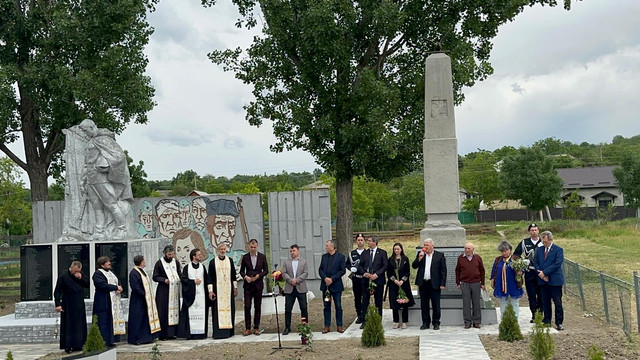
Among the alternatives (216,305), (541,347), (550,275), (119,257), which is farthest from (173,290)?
(541,347)

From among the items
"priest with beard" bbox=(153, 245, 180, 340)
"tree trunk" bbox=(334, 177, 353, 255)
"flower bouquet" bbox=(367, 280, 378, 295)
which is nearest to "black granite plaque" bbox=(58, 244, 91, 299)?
"priest with beard" bbox=(153, 245, 180, 340)

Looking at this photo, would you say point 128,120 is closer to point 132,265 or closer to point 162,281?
point 132,265

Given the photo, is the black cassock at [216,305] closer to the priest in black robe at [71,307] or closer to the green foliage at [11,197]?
the priest in black robe at [71,307]

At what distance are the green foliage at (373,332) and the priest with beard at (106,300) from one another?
14.4ft

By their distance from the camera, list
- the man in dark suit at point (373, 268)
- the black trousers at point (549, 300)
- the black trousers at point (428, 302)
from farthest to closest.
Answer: the man in dark suit at point (373, 268)
the black trousers at point (428, 302)
the black trousers at point (549, 300)

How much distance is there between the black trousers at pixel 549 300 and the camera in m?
11.2

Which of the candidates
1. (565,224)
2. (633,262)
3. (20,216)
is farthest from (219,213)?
(20,216)

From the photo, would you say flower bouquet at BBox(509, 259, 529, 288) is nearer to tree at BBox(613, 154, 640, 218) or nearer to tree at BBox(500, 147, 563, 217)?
tree at BBox(500, 147, 563, 217)

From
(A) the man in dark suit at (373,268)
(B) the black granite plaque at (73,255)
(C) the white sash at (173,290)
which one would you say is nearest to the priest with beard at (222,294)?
(C) the white sash at (173,290)

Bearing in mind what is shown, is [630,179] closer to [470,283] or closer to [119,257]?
[470,283]

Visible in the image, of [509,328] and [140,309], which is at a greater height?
[140,309]

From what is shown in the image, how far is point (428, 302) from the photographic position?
11867mm

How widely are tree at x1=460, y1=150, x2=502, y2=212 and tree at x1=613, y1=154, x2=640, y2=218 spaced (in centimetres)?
1280

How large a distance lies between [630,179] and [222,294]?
144 feet
